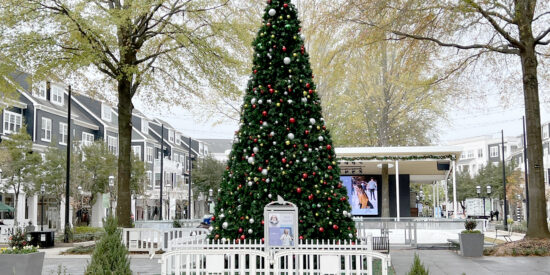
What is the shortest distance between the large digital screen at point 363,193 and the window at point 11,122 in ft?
75.6

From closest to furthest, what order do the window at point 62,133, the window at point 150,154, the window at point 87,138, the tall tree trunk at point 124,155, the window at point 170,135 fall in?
the tall tree trunk at point 124,155
the window at point 62,133
the window at point 87,138
the window at point 150,154
the window at point 170,135

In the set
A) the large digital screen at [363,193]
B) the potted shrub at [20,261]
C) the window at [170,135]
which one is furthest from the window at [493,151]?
the potted shrub at [20,261]

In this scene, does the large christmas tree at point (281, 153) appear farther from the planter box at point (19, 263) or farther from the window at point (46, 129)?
the window at point (46, 129)

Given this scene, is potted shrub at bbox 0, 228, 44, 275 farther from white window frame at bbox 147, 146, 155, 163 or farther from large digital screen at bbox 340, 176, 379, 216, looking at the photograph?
white window frame at bbox 147, 146, 155, 163

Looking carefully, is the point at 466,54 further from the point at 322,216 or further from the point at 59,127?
the point at 59,127

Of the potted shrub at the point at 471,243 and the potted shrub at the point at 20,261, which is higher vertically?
the potted shrub at the point at 20,261

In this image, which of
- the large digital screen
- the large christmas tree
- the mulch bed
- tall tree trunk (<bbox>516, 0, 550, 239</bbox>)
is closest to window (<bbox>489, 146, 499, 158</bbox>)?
the large digital screen

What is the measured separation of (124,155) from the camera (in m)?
20.4

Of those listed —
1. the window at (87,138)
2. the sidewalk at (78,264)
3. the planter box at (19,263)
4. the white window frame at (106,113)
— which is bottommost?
the sidewalk at (78,264)

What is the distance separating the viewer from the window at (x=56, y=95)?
4459cm

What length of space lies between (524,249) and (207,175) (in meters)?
44.0

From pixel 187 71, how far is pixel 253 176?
10.5 metres

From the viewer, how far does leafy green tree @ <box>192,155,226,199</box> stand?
190ft

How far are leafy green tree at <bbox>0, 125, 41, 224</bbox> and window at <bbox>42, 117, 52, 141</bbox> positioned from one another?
16.7 feet
